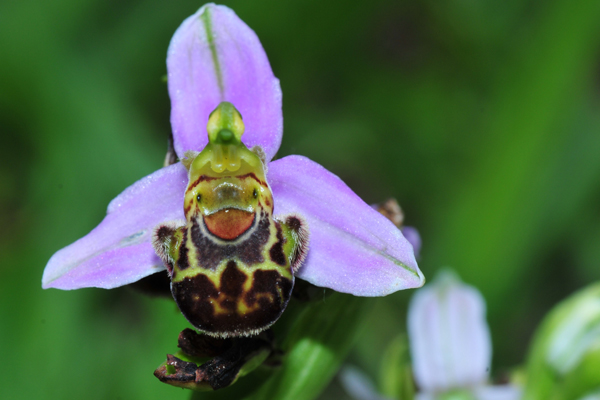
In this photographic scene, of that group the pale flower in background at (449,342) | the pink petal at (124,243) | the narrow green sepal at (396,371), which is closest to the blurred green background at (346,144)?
the narrow green sepal at (396,371)

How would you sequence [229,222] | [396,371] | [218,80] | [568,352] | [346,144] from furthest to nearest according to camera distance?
1. [346,144]
2. [396,371]
3. [568,352]
4. [218,80]
5. [229,222]

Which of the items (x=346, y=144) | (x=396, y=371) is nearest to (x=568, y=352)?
(x=396, y=371)

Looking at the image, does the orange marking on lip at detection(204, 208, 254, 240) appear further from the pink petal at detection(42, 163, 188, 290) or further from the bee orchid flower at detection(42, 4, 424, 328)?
the pink petal at detection(42, 163, 188, 290)

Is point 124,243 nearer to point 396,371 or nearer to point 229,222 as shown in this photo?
point 229,222

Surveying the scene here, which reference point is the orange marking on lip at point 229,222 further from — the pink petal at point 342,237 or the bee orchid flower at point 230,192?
the pink petal at point 342,237

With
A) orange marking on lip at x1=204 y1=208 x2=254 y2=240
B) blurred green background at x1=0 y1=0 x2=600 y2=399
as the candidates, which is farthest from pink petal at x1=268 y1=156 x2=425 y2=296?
blurred green background at x1=0 y1=0 x2=600 y2=399

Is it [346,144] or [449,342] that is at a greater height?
[346,144]
